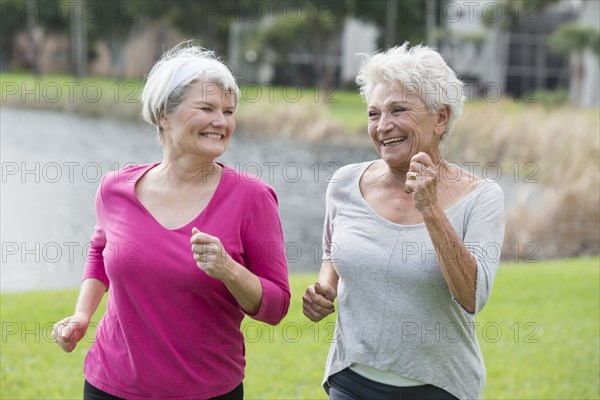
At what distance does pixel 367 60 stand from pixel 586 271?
6.14 meters

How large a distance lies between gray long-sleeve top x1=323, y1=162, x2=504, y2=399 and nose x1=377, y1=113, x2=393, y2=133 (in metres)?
0.25

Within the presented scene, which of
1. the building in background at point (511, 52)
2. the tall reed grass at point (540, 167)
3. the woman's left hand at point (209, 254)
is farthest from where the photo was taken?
the building in background at point (511, 52)

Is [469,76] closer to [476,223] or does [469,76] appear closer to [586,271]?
[586,271]

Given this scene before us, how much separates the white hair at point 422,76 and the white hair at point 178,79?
0.43 meters

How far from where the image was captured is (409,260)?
238 cm

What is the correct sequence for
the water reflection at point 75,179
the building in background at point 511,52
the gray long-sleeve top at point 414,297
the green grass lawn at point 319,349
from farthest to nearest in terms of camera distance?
the building in background at point 511,52 → the water reflection at point 75,179 → the green grass lawn at point 319,349 → the gray long-sleeve top at point 414,297

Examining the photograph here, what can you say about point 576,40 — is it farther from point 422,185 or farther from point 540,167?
point 422,185

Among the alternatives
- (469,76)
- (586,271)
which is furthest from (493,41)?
(586,271)

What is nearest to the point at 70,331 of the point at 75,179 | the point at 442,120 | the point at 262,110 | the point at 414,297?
the point at 414,297

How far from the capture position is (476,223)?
2322 mm

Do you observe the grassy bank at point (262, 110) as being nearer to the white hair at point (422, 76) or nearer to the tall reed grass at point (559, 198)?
the tall reed grass at point (559, 198)

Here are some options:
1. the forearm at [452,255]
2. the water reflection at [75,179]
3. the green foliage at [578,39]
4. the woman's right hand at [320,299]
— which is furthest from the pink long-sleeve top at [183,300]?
the green foliage at [578,39]

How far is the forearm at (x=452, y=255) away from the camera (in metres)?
2.21

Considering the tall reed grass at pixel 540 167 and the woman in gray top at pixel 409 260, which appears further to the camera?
the tall reed grass at pixel 540 167
